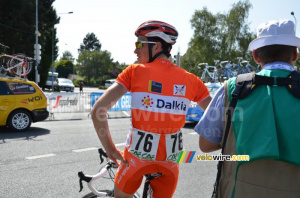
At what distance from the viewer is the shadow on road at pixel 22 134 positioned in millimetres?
8812

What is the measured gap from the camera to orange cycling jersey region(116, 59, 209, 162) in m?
1.99

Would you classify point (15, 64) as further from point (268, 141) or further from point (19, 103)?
point (268, 141)

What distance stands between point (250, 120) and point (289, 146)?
0.21m

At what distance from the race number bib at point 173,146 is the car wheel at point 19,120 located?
9.20 m

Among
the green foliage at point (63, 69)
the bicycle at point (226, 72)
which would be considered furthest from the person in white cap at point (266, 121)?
the green foliage at point (63, 69)

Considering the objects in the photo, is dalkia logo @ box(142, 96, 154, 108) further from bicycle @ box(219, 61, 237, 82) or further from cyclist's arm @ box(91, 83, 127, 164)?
bicycle @ box(219, 61, 237, 82)

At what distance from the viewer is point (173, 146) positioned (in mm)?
2059

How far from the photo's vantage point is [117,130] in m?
10.5

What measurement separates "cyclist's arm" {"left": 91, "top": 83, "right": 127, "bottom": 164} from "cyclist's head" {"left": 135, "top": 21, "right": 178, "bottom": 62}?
391mm

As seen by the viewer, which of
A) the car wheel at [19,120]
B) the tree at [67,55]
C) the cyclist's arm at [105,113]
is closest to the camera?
the cyclist's arm at [105,113]

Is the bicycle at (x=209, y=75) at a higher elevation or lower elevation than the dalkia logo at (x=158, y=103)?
higher

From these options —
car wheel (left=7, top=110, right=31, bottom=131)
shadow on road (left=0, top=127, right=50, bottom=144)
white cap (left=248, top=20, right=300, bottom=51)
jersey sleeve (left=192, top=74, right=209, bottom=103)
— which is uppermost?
white cap (left=248, top=20, right=300, bottom=51)

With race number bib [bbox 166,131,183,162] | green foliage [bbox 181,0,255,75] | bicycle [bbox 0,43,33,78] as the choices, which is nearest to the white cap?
race number bib [bbox 166,131,183,162]

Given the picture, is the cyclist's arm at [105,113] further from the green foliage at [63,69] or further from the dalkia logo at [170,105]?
the green foliage at [63,69]
